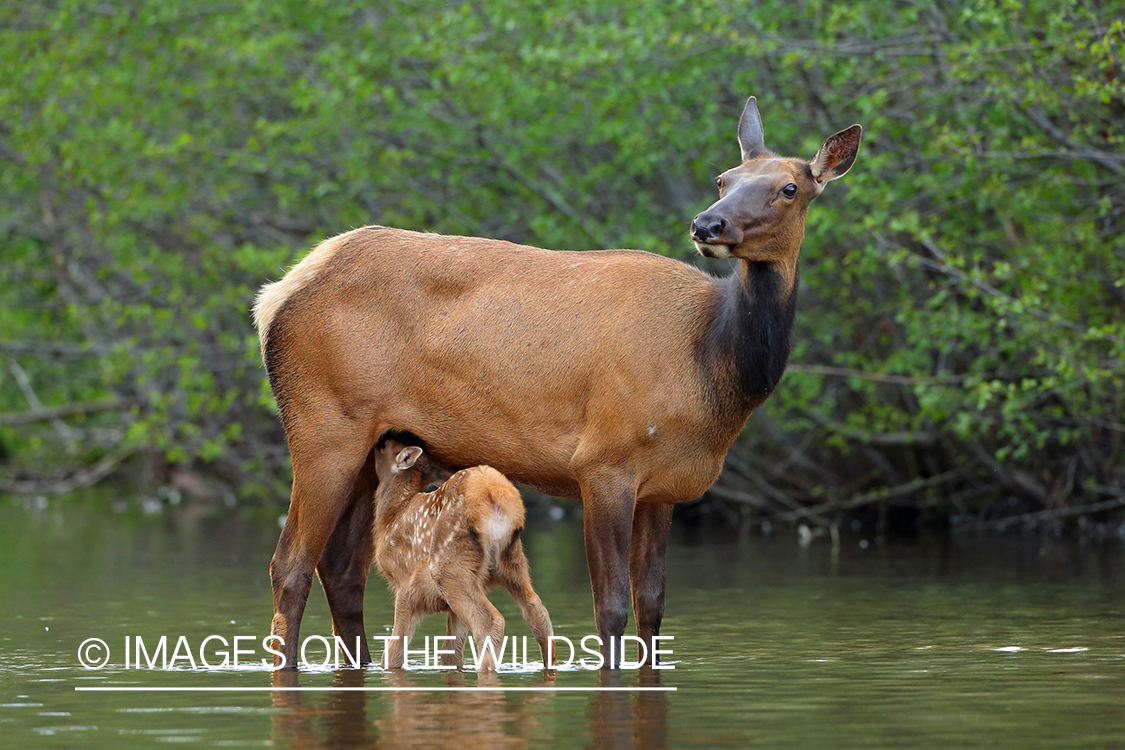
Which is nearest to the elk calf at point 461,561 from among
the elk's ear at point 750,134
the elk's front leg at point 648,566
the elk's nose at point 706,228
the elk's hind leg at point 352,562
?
the elk's hind leg at point 352,562

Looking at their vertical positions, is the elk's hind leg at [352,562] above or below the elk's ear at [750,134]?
below

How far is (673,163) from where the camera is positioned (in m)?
16.8

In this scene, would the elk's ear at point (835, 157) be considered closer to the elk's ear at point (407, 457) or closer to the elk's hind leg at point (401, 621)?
the elk's ear at point (407, 457)

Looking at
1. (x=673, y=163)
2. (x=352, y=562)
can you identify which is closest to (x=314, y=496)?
(x=352, y=562)

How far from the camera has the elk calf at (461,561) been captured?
286 inches

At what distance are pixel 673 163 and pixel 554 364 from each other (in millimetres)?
9763

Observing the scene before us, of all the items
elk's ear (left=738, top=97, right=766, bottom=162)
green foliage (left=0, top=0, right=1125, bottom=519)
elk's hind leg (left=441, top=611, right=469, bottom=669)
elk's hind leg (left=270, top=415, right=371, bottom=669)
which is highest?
green foliage (left=0, top=0, right=1125, bottom=519)

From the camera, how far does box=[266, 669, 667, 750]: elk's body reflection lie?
215 inches

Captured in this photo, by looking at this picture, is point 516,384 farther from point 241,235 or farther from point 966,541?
point 241,235

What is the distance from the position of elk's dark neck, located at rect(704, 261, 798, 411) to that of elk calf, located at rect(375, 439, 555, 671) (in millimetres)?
1099

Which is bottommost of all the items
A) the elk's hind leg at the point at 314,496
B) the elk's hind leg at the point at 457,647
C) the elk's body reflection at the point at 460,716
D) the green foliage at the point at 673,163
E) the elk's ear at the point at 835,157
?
the elk's body reflection at the point at 460,716

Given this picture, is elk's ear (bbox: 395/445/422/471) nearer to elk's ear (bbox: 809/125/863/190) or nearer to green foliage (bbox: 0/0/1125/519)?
elk's ear (bbox: 809/125/863/190)

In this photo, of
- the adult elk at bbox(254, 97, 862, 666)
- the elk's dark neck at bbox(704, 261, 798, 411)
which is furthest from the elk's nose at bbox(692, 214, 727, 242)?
the elk's dark neck at bbox(704, 261, 798, 411)

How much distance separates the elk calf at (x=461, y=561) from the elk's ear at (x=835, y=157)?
2.00m
